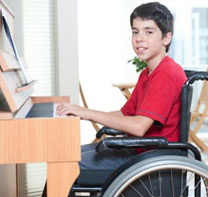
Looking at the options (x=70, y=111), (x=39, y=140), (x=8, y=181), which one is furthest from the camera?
(x=8, y=181)

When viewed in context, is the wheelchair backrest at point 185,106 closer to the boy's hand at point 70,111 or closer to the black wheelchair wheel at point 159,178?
the black wheelchair wheel at point 159,178

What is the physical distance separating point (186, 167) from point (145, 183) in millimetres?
150

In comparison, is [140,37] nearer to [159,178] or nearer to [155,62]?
[155,62]

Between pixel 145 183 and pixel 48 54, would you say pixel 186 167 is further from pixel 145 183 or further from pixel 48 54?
pixel 48 54

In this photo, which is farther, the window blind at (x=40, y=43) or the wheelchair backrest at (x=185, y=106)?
the window blind at (x=40, y=43)

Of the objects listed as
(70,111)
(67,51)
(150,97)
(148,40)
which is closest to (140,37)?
(148,40)

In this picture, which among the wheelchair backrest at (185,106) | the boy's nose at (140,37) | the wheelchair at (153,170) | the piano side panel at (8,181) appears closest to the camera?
the wheelchair at (153,170)

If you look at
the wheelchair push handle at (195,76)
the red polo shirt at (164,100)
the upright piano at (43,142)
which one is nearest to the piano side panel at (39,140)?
the upright piano at (43,142)

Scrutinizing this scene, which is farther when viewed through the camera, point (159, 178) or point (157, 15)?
point (157, 15)

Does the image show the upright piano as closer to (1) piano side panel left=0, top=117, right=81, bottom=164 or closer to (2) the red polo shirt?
(1) piano side panel left=0, top=117, right=81, bottom=164

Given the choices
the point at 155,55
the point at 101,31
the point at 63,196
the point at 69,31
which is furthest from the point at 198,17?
the point at 63,196

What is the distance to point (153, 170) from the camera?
4.66 feet

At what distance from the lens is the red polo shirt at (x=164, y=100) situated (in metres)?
1.56

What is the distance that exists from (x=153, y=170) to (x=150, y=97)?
0.26m
